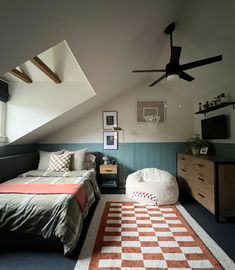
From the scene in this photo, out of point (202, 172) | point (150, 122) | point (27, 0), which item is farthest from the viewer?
point (150, 122)

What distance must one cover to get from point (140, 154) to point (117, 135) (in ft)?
2.46

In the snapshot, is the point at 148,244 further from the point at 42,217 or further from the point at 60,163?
the point at 60,163

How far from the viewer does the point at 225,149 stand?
327 centimetres

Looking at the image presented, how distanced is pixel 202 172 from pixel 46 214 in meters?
2.40

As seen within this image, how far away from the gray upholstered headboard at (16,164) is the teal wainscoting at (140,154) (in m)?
0.63

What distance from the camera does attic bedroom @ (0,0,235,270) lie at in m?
1.69

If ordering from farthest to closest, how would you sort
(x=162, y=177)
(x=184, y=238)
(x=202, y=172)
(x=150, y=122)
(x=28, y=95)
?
(x=150, y=122)
(x=162, y=177)
(x=28, y=95)
(x=202, y=172)
(x=184, y=238)

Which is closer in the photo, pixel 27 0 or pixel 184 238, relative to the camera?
pixel 27 0

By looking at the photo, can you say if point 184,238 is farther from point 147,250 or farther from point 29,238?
point 29,238

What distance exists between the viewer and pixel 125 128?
4520 mm

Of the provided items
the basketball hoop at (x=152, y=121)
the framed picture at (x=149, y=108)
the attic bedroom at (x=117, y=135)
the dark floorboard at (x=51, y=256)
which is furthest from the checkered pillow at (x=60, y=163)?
the basketball hoop at (x=152, y=121)

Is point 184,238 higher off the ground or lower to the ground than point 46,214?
lower

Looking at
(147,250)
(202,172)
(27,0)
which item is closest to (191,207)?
(202,172)

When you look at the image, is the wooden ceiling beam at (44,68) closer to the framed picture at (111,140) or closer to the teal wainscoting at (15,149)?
the teal wainscoting at (15,149)
